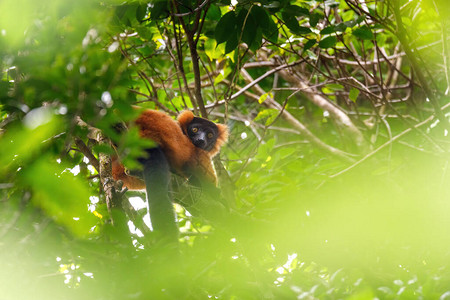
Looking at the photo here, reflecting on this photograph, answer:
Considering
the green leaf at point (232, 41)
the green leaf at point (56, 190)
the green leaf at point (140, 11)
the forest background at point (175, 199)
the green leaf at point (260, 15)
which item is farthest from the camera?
the green leaf at point (140, 11)

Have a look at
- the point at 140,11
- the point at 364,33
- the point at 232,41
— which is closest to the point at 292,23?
the point at 232,41

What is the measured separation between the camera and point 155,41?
4832mm

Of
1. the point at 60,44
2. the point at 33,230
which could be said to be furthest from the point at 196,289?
the point at 60,44

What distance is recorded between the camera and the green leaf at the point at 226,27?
10.5 ft

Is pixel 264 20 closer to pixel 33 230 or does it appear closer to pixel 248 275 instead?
pixel 248 275

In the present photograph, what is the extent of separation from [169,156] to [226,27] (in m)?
1.15

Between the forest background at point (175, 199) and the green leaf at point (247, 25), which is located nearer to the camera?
the forest background at point (175, 199)

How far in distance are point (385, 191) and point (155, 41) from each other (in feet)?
9.10

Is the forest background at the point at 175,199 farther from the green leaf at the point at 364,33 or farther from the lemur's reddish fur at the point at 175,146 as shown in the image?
the lemur's reddish fur at the point at 175,146

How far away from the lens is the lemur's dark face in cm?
407

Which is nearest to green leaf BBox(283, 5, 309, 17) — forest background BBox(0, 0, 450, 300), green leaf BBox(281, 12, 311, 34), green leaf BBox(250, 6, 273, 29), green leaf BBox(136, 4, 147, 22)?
forest background BBox(0, 0, 450, 300)

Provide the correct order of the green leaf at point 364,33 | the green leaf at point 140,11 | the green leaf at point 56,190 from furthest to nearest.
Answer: the green leaf at point 364,33 → the green leaf at point 140,11 → the green leaf at point 56,190

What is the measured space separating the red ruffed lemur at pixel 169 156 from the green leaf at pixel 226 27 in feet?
2.71

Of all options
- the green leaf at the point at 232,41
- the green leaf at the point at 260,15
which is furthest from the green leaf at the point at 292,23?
the green leaf at the point at 232,41
